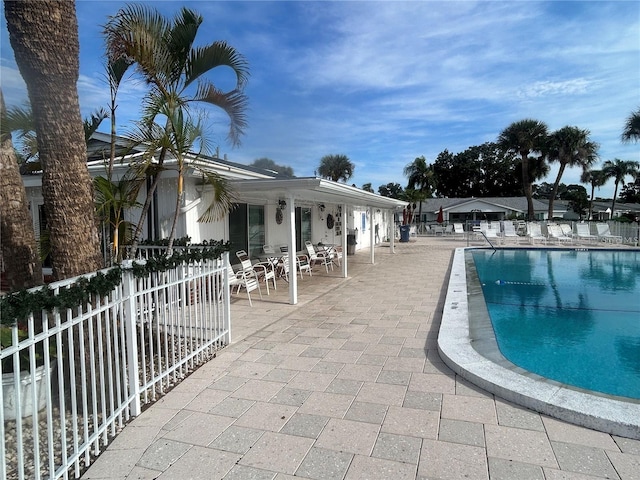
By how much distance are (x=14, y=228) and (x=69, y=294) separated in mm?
1910

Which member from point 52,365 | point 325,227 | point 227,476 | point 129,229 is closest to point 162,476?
point 227,476

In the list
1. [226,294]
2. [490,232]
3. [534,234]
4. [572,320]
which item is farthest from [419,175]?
[226,294]

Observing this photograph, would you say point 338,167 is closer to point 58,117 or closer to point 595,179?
point 595,179

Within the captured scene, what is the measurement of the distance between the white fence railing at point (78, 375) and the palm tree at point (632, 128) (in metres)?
27.7

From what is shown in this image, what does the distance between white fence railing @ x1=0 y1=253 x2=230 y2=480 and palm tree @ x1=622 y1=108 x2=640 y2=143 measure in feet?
90.9

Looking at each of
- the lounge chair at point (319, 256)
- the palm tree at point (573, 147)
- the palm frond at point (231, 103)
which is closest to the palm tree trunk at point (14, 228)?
the palm frond at point (231, 103)

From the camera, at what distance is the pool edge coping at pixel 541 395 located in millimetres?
2840

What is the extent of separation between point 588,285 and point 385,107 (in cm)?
1339

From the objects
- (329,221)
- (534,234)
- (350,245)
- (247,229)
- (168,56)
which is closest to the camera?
(168,56)

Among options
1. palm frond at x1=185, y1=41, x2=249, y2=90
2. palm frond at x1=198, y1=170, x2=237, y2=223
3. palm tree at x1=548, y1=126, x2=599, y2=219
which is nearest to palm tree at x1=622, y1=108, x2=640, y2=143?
palm tree at x1=548, y1=126, x2=599, y2=219

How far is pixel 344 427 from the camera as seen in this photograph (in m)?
2.97

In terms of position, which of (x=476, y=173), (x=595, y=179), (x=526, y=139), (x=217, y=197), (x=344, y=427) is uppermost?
(x=476, y=173)

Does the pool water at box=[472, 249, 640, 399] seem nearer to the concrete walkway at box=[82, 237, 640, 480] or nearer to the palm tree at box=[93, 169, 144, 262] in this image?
the concrete walkway at box=[82, 237, 640, 480]

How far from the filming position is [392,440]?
278 centimetres
